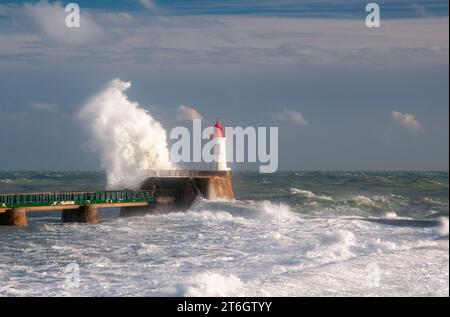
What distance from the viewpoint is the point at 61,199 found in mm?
27297

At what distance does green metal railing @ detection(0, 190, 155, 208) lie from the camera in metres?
26.2

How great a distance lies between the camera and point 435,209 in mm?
36281

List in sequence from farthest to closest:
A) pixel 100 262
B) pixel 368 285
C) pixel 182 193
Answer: pixel 182 193, pixel 100 262, pixel 368 285

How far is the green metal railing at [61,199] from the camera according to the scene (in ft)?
86.0

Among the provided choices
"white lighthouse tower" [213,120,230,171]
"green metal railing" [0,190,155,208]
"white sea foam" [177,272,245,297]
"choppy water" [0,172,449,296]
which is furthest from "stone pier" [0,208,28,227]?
"white sea foam" [177,272,245,297]

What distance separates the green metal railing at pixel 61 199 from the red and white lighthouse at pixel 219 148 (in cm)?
340

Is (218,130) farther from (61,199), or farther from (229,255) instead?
(229,255)

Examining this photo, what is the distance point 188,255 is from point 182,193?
12.9 m

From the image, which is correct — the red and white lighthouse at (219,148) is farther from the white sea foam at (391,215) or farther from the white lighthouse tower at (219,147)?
the white sea foam at (391,215)

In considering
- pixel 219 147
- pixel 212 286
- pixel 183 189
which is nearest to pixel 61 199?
pixel 183 189

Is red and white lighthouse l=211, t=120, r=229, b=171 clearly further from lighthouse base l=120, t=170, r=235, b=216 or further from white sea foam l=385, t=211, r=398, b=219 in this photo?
white sea foam l=385, t=211, r=398, b=219

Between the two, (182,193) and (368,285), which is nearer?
(368,285)
